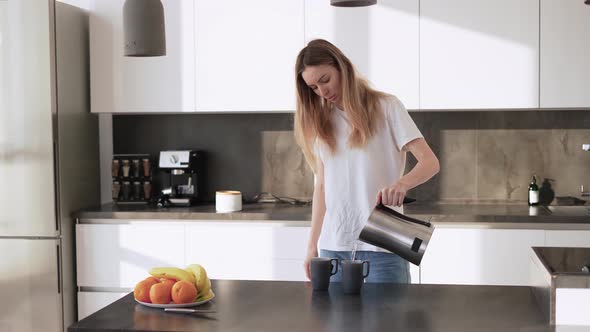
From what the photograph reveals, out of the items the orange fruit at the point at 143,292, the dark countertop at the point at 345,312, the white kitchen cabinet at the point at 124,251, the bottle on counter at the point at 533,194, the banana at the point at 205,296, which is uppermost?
the bottle on counter at the point at 533,194

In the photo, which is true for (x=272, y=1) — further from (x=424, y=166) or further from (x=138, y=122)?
(x=424, y=166)

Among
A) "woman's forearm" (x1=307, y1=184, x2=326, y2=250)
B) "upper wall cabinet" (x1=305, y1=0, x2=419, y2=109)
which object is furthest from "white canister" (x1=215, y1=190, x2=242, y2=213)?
"woman's forearm" (x1=307, y1=184, x2=326, y2=250)

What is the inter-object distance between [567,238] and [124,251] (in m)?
2.19

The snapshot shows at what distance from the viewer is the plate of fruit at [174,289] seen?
6.88 feet

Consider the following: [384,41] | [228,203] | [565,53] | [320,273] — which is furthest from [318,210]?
[565,53]

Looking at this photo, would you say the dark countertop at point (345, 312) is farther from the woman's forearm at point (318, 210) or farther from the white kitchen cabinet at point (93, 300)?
the white kitchen cabinet at point (93, 300)

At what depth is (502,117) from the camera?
4.27m

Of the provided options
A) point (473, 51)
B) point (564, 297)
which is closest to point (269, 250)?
point (473, 51)

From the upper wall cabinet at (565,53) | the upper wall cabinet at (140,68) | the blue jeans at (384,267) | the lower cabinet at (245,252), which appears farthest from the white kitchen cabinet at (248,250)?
the upper wall cabinet at (565,53)

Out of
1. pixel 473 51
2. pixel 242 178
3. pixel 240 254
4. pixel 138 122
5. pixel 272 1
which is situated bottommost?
pixel 240 254

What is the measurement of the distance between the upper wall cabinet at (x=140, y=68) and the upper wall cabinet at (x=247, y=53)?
0.23 feet

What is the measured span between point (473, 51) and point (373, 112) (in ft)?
4.80

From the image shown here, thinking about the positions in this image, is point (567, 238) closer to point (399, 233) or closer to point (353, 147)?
point (353, 147)

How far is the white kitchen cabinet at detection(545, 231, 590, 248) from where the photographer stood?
12.0 feet
